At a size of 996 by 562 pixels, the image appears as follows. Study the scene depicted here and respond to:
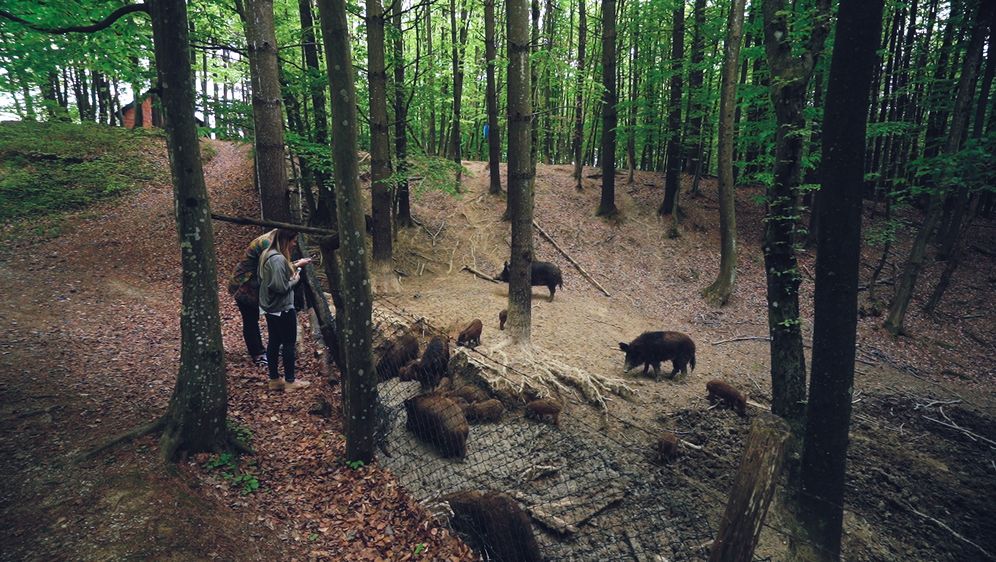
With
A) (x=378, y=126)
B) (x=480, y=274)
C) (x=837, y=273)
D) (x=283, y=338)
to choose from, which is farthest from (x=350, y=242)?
(x=480, y=274)

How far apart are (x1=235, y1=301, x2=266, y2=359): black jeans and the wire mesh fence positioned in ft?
6.58

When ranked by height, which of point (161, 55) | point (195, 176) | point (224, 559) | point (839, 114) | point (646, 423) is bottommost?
point (646, 423)

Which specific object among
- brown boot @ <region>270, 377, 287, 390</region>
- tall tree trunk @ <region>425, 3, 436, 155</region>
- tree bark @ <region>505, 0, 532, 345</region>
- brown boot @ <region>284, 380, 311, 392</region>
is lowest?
brown boot @ <region>284, 380, 311, 392</region>

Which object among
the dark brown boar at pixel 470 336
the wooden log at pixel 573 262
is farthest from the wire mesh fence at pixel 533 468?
the wooden log at pixel 573 262

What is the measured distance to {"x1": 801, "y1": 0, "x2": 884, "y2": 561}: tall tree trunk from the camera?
3604 mm

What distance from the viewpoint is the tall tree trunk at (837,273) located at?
3.60 metres

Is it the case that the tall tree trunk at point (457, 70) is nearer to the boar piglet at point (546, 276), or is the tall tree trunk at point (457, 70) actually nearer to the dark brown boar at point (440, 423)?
the boar piglet at point (546, 276)

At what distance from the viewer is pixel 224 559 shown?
328 cm

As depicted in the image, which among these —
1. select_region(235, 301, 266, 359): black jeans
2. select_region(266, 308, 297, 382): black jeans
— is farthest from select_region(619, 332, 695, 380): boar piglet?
select_region(235, 301, 266, 359): black jeans

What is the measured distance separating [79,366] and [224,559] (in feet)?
14.6

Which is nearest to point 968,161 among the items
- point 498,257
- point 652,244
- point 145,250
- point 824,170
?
point 652,244

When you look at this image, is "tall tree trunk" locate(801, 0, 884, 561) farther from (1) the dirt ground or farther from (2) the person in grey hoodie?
(2) the person in grey hoodie

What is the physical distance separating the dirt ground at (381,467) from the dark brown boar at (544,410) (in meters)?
0.29

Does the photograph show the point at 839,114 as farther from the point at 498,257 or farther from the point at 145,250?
the point at 145,250
